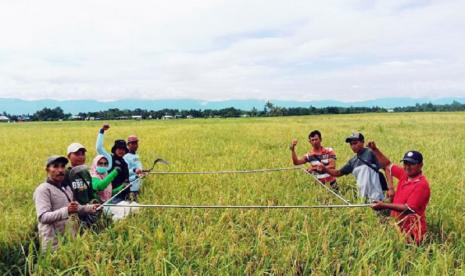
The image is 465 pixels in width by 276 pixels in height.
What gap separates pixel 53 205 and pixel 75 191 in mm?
503

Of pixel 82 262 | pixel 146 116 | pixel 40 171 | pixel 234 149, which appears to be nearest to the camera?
pixel 82 262

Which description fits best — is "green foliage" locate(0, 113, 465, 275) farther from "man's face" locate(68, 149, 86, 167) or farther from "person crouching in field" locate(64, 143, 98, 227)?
"man's face" locate(68, 149, 86, 167)

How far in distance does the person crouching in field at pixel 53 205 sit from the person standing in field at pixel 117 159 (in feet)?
4.66

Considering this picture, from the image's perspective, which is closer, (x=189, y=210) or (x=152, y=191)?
(x=189, y=210)

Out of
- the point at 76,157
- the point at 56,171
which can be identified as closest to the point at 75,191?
the point at 76,157

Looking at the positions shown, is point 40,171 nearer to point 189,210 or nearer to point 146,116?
point 189,210

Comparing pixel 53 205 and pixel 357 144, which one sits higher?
pixel 357 144

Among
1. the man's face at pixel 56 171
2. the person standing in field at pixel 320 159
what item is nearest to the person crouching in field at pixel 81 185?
the man's face at pixel 56 171

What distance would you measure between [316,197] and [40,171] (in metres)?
5.48

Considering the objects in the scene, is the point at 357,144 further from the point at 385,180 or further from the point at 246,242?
the point at 246,242

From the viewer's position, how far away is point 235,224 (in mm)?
3570

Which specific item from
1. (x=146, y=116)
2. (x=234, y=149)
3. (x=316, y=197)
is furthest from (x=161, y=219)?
(x=146, y=116)

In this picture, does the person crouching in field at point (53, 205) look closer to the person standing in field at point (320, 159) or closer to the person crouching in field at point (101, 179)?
the person crouching in field at point (101, 179)

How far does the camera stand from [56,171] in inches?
121
